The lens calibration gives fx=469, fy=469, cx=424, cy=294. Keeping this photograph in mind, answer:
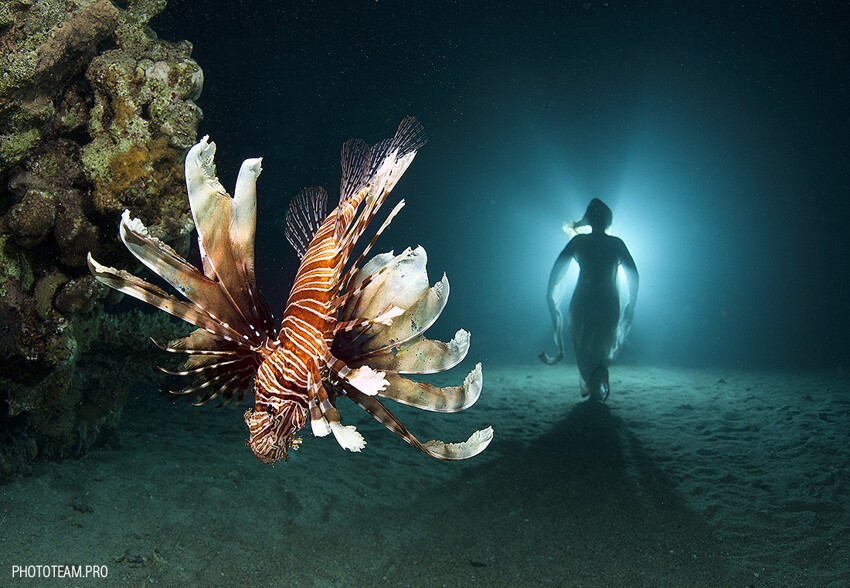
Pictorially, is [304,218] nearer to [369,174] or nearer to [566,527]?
[369,174]

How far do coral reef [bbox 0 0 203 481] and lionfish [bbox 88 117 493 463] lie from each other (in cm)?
177

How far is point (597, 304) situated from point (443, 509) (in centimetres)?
526

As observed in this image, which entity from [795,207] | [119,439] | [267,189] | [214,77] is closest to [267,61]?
[214,77]

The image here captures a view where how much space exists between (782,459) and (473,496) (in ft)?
12.4

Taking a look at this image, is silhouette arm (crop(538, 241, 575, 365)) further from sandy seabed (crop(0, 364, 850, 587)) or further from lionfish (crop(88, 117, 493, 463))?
lionfish (crop(88, 117, 493, 463))

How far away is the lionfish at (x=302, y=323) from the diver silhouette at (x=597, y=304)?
6.80m

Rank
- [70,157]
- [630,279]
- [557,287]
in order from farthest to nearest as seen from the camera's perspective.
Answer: [557,287], [630,279], [70,157]

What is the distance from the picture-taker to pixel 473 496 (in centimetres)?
461

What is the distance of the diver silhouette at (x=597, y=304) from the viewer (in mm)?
8180

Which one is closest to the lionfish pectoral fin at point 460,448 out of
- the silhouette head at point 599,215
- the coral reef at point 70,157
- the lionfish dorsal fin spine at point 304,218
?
the lionfish dorsal fin spine at point 304,218

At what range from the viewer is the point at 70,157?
125 inches

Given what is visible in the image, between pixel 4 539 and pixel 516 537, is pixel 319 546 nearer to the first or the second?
pixel 516 537

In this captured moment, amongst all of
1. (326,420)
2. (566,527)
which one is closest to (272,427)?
(326,420)

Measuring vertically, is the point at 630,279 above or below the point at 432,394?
above
